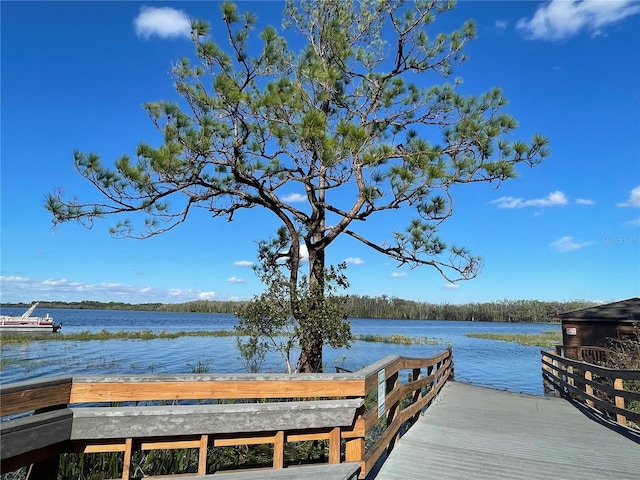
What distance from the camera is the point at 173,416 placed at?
247 cm

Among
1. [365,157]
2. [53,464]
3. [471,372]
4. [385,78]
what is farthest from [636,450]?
[471,372]

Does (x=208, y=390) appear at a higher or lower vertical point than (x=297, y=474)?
higher

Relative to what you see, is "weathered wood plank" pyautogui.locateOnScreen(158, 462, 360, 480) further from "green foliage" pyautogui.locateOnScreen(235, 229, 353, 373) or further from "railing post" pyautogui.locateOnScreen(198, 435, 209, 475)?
"green foliage" pyautogui.locateOnScreen(235, 229, 353, 373)

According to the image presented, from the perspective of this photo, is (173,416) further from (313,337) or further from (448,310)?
(448,310)

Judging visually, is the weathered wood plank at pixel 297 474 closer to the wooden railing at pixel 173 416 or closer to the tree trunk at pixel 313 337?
the wooden railing at pixel 173 416

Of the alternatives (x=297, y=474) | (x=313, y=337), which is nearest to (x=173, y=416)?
(x=297, y=474)

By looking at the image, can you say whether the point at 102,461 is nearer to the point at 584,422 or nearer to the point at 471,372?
the point at 584,422

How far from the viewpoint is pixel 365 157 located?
568 centimetres

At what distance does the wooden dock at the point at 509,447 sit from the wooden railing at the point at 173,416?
3.19ft

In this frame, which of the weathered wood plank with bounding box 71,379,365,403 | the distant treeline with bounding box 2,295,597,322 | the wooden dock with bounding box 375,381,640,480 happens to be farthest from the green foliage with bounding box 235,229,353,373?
the distant treeline with bounding box 2,295,597,322

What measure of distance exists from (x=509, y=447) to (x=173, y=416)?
3888 millimetres

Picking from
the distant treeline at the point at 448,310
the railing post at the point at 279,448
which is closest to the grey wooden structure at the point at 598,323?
the railing post at the point at 279,448

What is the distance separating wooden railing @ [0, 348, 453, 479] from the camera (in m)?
2.06

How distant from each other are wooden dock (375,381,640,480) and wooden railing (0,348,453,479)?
0.97m
